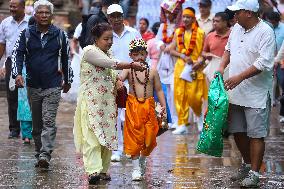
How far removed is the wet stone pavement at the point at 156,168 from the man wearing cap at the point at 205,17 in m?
2.51

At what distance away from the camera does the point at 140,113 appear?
10094mm

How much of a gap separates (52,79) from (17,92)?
10.3 ft

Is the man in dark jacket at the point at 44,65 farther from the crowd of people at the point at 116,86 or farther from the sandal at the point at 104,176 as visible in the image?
the sandal at the point at 104,176

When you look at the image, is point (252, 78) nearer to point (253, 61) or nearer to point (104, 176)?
point (253, 61)

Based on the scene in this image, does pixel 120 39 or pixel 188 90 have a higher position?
pixel 120 39

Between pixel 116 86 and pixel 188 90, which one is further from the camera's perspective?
pixel 188 90

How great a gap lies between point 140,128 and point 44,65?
1551mm

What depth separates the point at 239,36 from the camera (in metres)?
9.74

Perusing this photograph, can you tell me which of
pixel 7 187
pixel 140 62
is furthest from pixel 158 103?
pixel 7 187

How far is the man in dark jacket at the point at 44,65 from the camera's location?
1080 cm

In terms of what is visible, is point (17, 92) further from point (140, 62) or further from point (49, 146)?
point (140, 62)

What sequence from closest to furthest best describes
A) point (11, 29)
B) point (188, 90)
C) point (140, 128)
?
point (140, 128)
point (11, 29)
point (188, 90)

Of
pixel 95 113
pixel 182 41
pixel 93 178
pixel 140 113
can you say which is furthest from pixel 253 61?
pixel 182 41

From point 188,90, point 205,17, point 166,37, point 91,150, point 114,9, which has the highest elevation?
point 114,9
